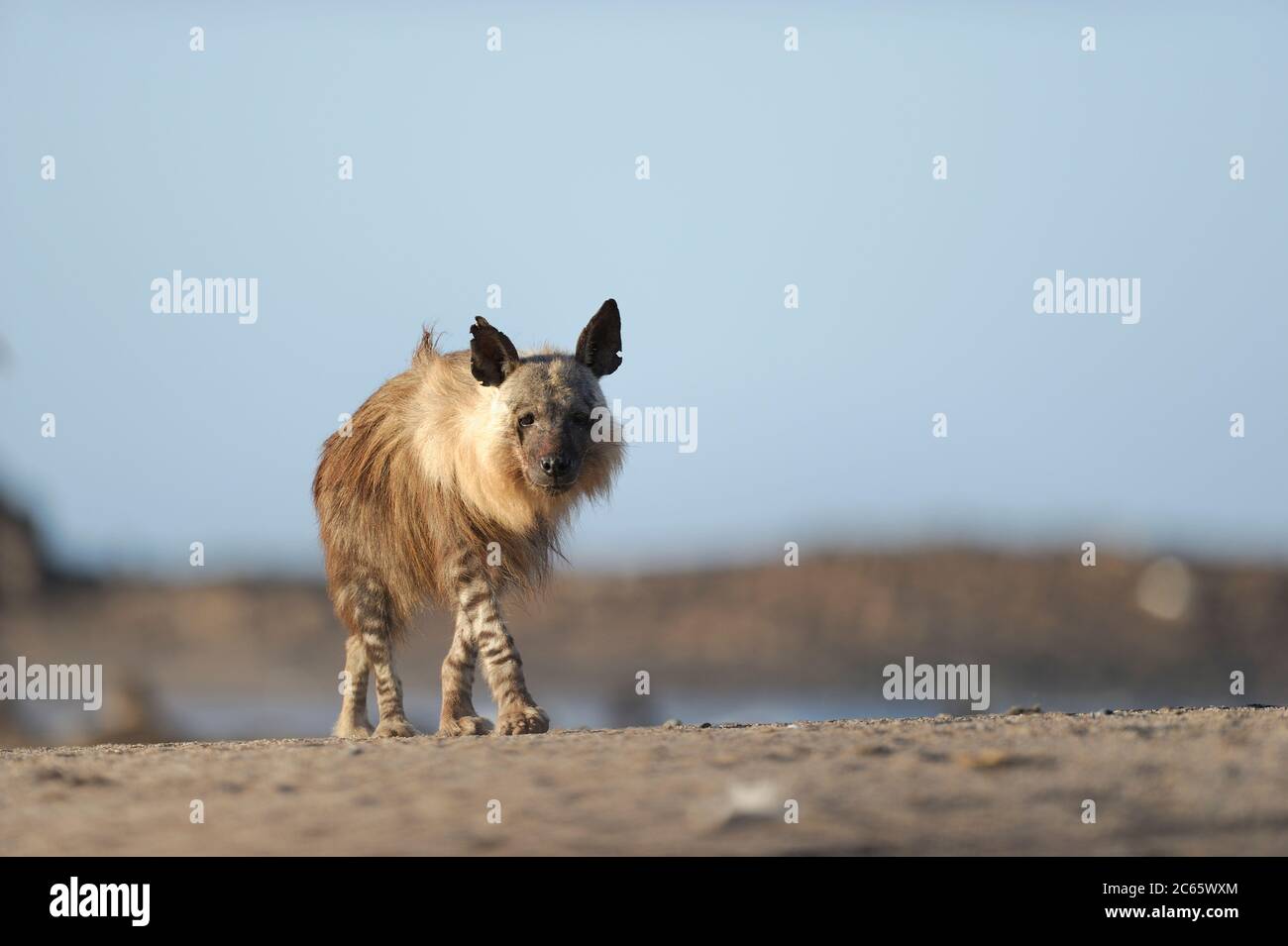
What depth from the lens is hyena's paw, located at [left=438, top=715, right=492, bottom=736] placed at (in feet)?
37.8

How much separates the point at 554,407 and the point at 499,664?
5.79 feet

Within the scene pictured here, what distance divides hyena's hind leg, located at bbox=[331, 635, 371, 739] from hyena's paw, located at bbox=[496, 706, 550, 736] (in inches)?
84.6

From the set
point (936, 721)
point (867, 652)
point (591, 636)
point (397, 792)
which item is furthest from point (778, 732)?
point (591, 636)

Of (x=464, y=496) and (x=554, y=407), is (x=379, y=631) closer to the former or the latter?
(x=464, y=496)

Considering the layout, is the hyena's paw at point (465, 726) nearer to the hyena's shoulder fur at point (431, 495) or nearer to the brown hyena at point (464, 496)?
the brown hyena at point (464, 496)

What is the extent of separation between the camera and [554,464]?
1159 centimetres

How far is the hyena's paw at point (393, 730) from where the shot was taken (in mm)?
12203

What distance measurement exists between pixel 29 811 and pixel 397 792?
73.2 inches

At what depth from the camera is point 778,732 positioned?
397 inches

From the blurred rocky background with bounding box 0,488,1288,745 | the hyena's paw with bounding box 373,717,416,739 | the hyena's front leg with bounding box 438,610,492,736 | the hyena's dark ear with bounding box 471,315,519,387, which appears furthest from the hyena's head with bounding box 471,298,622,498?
the blurred rocky background with bounding box 0,488,1288,745

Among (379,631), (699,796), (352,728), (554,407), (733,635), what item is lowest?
(699,796)

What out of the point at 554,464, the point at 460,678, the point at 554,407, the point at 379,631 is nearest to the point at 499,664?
the point at 460,678
